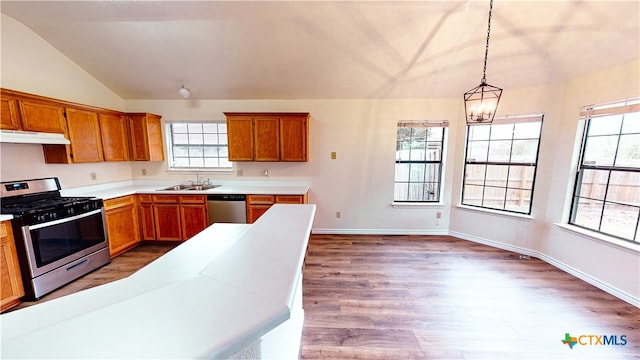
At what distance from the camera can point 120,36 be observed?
2750 mm

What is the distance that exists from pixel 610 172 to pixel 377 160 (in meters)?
2.62

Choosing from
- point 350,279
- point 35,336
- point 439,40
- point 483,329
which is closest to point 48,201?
point 35,336

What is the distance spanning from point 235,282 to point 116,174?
432 cm

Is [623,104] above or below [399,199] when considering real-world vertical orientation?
above

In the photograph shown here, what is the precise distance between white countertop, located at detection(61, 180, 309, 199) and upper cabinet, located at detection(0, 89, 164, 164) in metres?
0.47

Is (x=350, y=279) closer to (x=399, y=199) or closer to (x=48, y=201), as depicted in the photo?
(x=399, y=199)

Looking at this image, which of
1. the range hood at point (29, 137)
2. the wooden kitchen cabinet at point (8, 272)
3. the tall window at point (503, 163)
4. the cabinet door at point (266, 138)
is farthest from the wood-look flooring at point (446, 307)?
the cabinet door at point (266, 138)

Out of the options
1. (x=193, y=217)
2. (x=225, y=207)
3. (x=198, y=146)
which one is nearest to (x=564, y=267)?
(x=225, y=207)

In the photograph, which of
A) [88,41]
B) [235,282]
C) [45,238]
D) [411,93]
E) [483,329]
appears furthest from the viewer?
[411,93]

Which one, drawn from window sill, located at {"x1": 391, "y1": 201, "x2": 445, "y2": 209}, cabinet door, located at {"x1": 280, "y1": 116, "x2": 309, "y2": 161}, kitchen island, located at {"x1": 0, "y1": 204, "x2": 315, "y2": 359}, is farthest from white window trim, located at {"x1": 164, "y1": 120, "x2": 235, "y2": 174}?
kitchen island, located at {"x1": 0, "y1": 204, "x2": 315, "y2": 359}

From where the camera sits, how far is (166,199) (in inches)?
136

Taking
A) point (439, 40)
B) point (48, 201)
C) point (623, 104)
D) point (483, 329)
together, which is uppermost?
point (439, 40)

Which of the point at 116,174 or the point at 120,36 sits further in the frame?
the point at 116,174

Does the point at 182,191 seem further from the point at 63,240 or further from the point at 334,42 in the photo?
the point at 334,42
